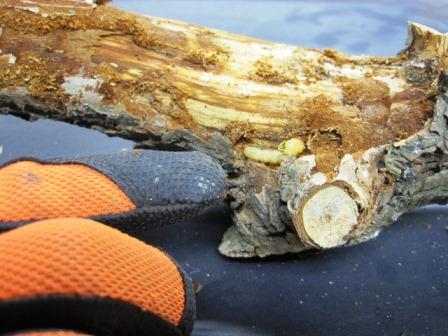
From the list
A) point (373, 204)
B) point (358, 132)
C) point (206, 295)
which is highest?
point (358, 132)

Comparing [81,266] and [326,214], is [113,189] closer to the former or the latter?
[81,266]

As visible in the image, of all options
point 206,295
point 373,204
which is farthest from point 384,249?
point 206,295

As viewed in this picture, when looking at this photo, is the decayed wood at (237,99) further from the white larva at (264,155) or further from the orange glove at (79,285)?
the orange glove at (79,285)

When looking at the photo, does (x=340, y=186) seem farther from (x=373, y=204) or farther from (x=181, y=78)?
(x=181, y=78)

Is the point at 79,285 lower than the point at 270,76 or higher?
lower

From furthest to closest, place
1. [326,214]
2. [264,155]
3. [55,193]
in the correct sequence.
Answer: [264,155]
[326,214]
[55,193]

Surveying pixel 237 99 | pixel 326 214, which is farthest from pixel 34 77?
pixel 326 214

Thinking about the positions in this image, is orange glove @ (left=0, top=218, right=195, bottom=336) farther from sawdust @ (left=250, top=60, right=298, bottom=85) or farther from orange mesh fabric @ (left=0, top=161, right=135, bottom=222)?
sawdust @ (left=250, top=60, right=298, bottom=85)
